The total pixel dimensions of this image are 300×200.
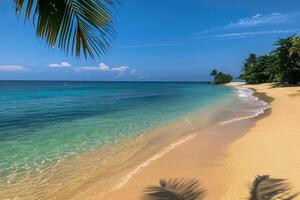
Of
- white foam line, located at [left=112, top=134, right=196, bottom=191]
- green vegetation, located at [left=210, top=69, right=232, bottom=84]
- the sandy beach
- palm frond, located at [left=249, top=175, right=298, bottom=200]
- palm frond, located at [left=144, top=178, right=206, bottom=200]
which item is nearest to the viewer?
palm frond, located at [left=249, top=175, right=298, bottom=200]

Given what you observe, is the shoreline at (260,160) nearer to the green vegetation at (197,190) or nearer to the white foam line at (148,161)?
the green vegetation at (197,190)

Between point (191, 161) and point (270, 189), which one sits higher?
point (270, 189)

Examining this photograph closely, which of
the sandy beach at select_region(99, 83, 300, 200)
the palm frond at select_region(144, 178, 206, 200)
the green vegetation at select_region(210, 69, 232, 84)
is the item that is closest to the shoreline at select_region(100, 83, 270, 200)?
the sandy beach at select_region(99, 83, 300, 200)

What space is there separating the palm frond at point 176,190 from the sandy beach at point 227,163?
6.2 inches

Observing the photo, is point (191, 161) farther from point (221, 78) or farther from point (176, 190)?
point (221, 78)

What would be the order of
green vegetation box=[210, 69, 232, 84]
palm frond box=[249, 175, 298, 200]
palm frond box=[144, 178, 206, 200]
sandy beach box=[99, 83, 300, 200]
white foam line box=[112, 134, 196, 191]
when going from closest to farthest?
palm frond box=[249, 175, 298, 200] < palm frond box=[144, 178, 206, 200] < sandy beach box=[99, 83, 300, 200] < white foam line box=[112, 134, 196, 191] < green vegetation box=[210, 69, 232, 84]

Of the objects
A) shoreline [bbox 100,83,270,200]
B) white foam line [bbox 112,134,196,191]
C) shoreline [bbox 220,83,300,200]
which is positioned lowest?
white foam line [bbox 112,134,196,191]

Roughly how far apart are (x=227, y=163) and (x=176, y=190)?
2248 millimetres

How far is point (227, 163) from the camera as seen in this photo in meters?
7.29

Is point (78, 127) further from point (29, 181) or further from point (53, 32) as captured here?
point (53, 32)

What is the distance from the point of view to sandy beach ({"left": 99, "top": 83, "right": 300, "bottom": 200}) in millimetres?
5695

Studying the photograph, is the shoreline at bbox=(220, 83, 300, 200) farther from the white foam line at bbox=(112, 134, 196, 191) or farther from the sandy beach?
the white foam line at bbox=(112, 134, 196, 191)

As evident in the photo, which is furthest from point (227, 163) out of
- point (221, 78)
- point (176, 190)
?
point (221, 78)

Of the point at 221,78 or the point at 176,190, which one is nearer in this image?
the point at 176,190
